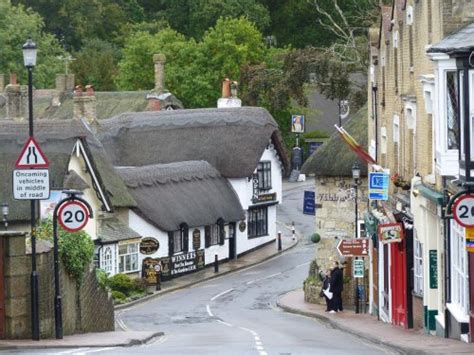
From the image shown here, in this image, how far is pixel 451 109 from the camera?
29078mm

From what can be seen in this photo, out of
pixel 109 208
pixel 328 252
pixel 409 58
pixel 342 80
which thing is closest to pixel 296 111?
pixel 342 80

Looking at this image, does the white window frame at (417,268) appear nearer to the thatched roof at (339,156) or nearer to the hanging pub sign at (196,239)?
the thatched roof at (339,156)

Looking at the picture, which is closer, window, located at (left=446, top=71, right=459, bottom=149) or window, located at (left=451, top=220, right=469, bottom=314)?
window, located at (left=446, top=71, right=459, bottom=149)

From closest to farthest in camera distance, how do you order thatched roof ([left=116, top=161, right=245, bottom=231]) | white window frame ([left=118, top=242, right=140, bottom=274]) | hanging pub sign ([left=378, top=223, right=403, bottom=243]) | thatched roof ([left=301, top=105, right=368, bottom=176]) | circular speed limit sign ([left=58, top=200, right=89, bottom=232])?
circular speed limit sign ([left=58, top=200, right=89, bottom=232]) < hanging pub sign ([left=378, top=223, right=403, bottom=243]) < thatched roof ([left=301, top=105, right=368, bottom=176]) < white window frame ([left=118, top=242, right=140, bottom=274]) < thatched roof ([left=116, top=161, right=245, bottom=231])

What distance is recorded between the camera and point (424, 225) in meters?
34.5

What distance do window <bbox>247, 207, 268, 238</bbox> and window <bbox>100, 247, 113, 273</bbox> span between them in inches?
665

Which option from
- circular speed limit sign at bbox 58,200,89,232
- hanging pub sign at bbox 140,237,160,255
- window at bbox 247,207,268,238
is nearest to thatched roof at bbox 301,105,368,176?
hanging pub sign at bbox 140,237,160,255

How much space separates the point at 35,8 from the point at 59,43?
17.5 ft

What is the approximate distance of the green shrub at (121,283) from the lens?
58188 mm

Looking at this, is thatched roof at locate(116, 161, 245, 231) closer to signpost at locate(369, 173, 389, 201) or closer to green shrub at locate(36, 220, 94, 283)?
signpost at locate(369, 173, 389, 201)

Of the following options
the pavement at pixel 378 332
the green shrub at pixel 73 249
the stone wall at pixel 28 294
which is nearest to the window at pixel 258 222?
the pavement at pixel 378 332

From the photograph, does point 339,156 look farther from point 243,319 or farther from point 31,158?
point 31,158

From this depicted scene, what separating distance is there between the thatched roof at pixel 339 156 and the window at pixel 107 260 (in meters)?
10.2

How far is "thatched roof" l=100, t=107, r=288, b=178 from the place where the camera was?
7625cm
